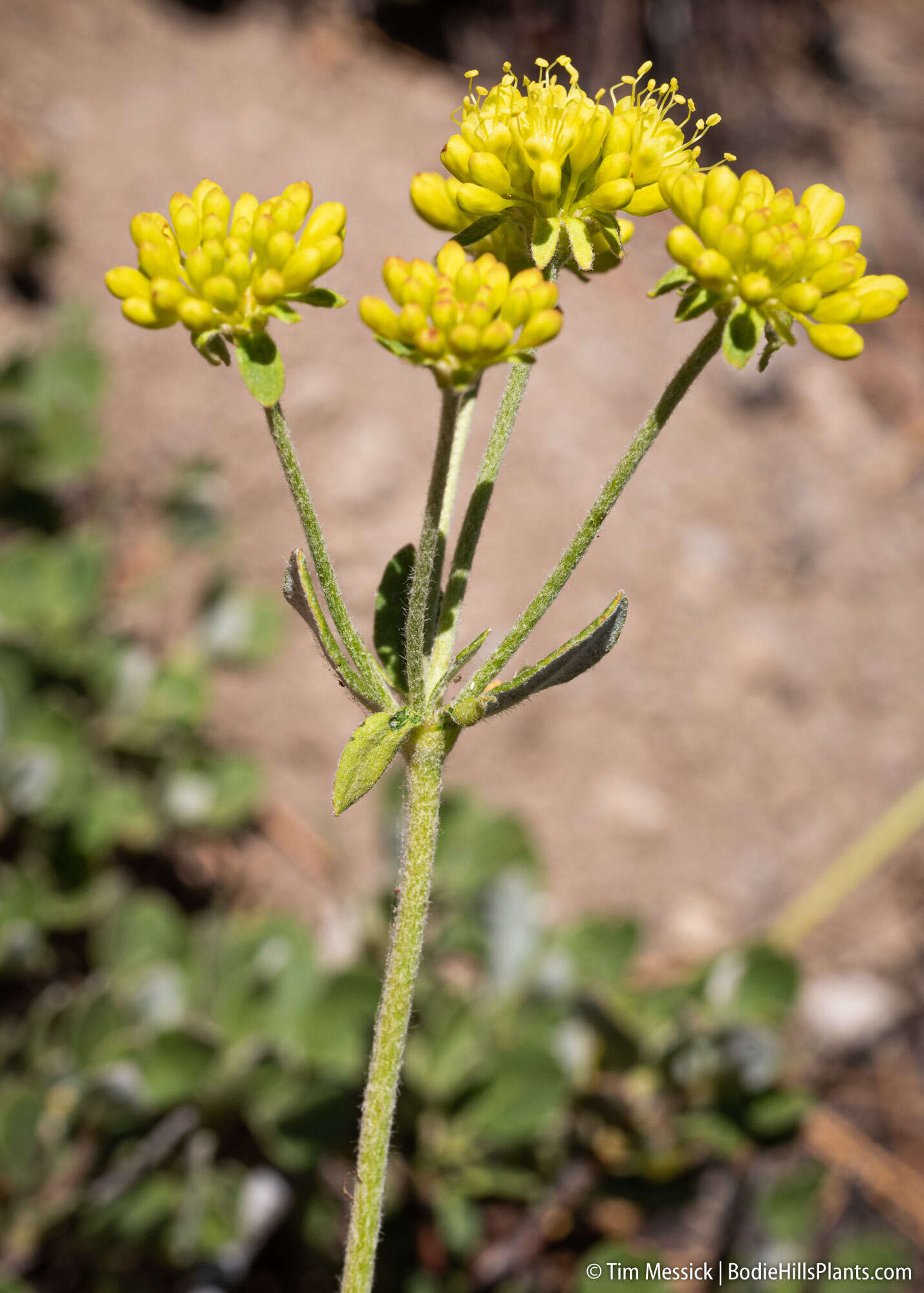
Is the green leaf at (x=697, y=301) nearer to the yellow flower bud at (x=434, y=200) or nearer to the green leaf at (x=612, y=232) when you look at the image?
the green leaf at (x=612, y=232)

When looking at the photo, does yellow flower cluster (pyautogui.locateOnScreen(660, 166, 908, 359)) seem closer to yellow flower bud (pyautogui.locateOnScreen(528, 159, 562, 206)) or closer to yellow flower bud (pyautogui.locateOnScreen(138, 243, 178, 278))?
yellow flower bud (pyautogui.locateOnScreen(528, 159, 562, 206))

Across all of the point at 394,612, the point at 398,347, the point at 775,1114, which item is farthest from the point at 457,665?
the point at 775,1114

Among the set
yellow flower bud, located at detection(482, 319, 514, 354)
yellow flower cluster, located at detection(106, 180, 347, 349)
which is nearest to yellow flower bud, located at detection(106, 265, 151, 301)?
yellow flower cluster, located at detection(106, 180, 347, 349)

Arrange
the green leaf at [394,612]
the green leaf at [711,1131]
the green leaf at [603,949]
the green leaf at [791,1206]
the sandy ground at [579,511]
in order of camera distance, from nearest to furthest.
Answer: the green leaf at [394,612] → the green leaf at [711,1131] → the green leaf at [791,1206] → the green leaf at [603,949] → the sandy ground at [579,511]

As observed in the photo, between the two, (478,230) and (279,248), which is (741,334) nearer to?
(478,230)

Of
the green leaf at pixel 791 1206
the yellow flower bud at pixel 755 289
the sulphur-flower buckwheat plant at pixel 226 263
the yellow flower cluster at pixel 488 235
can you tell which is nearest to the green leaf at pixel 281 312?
the sulphur-flower buckwheat plant at pixel 226 263

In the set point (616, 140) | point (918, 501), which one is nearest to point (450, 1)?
point (918, 501)

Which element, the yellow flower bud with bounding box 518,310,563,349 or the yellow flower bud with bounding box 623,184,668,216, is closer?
the yellow flower bud with bounding box 518,310,563,349
